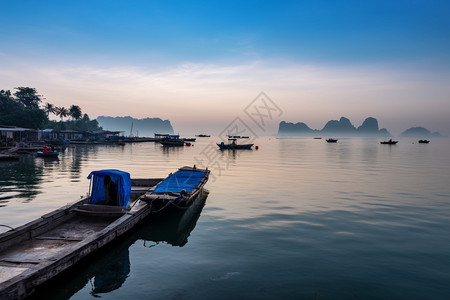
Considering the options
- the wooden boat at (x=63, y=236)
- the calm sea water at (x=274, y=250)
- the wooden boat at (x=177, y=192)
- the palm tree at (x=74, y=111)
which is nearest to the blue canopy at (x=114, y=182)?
the wooden boat at (x=63, y=236)

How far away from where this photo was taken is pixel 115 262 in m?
11.1

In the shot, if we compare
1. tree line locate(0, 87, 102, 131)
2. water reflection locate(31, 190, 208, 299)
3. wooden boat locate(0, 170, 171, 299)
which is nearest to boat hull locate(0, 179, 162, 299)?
wooden boat locate(0, 170, 171, 299)

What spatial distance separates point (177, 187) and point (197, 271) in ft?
30.4

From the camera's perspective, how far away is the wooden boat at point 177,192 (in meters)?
16.4

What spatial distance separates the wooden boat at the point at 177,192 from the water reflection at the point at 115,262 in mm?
876

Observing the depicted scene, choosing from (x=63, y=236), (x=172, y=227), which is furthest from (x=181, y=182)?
(x=63, y=236)

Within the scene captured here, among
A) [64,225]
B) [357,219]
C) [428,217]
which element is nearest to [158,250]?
[64,225]

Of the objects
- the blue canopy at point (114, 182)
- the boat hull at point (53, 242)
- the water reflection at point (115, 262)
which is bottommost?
the water reflection at point (115, 262)

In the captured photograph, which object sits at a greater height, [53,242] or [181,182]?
[181,182]

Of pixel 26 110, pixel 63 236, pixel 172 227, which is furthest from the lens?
pixel 26 110

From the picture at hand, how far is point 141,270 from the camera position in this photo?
10555 mm

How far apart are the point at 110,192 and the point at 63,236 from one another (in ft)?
11.9

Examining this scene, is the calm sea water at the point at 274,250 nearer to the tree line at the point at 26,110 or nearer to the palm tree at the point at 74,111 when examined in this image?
the tree line at the point at 26,110

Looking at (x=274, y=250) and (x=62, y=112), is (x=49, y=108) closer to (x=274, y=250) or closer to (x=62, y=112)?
(x=62, y=112)
